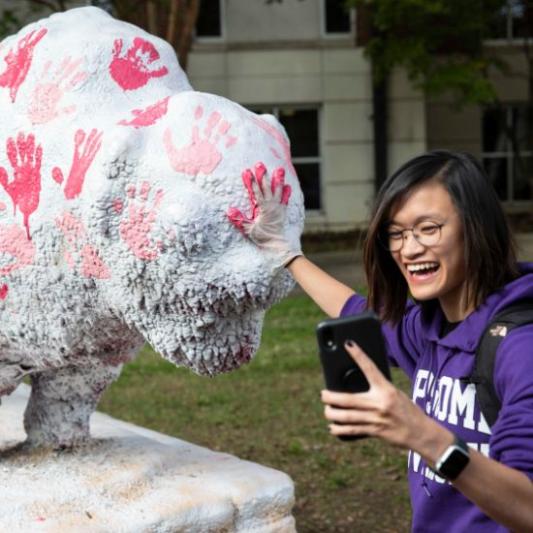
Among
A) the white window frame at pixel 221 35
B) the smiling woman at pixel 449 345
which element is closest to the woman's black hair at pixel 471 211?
the smiling woman at pixel 449 345

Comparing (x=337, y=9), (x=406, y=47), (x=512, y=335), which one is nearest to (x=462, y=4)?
(x=406, y=47)

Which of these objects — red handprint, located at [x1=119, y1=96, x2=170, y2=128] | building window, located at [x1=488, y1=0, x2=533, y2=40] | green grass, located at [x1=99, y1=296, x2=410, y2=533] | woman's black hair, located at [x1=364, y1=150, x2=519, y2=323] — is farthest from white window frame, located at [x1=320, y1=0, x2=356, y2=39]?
woman's black hair, located at [x1=364, y1=150, x2=519, y2=323]

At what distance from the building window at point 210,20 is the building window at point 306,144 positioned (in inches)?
47.4

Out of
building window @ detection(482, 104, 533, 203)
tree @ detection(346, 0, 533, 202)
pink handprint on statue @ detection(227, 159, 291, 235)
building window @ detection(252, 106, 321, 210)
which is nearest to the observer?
pink handprint on statue @ detection(227, 159, 291, 235)

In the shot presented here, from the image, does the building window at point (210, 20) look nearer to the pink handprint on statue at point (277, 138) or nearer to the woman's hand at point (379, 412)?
the pink handprint on statue at point (277, 138)

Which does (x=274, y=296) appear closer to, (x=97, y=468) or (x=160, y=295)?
(x=160, y=295)

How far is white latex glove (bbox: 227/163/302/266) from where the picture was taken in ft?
7.36

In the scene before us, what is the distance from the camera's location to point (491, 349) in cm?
179

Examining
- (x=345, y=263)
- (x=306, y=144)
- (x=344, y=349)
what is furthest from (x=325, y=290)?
(x=306, y=144)

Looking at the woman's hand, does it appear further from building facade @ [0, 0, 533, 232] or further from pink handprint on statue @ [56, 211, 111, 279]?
building facade @ [0, 0, 533, 232]

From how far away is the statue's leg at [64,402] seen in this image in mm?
2885

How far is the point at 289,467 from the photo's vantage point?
4949 mm

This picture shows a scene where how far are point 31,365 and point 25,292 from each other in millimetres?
269

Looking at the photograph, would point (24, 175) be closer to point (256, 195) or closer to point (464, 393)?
point (256, 195)
